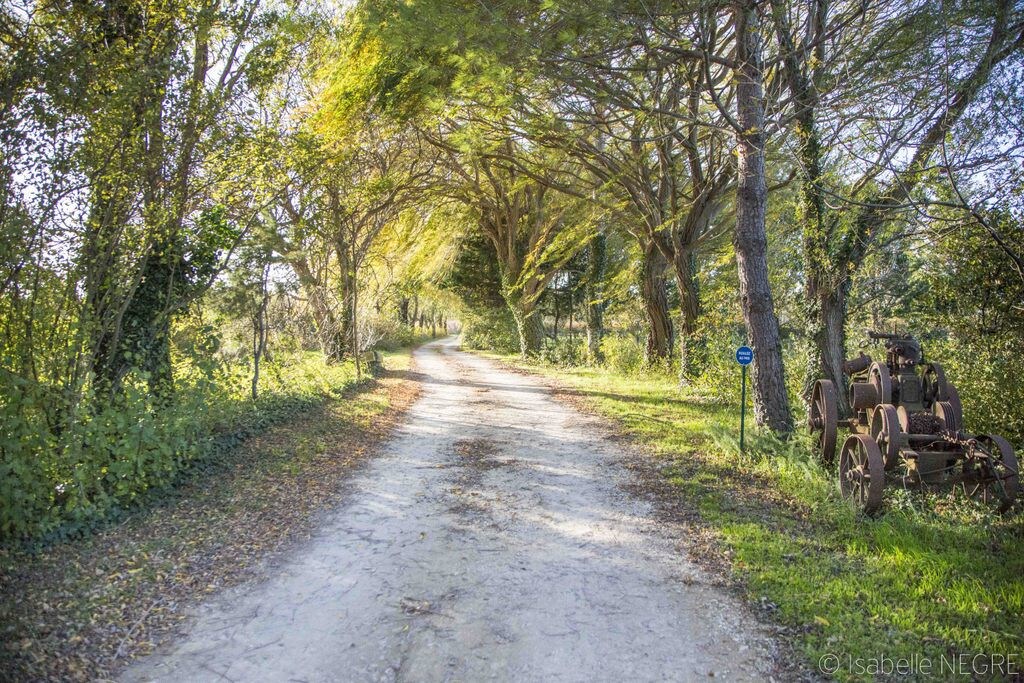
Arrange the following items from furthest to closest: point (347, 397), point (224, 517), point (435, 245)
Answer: point (435, 245) → point (347, 397) → point (224, 517)

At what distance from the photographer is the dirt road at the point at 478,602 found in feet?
10.6

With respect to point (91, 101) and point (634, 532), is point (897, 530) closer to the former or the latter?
point (634, 532)

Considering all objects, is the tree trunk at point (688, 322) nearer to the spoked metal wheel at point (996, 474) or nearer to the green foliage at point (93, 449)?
the spoked metal wheel at point (996, 474)

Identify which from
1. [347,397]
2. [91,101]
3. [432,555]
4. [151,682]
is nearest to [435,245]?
[347,397]

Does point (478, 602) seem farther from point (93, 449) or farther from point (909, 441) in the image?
point (909, 441)

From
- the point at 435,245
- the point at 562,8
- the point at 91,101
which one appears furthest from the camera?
the point at 435,245

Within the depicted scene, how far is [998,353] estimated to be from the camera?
6.45m

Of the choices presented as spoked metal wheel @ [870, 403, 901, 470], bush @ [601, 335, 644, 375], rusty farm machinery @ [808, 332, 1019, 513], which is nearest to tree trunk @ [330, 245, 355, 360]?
bush @ [601, 335, 644, 375]

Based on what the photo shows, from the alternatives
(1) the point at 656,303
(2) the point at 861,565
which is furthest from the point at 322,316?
(2) the point at 861,565

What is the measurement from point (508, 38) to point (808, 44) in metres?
3.85

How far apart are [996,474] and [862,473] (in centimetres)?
97

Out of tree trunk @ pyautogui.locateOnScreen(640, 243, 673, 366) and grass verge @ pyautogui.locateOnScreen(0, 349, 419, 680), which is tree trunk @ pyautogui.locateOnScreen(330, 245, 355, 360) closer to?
tree trunk @ pyautogui.locateOnScreen(640, 243, 673, 366)

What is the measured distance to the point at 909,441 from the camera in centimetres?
536

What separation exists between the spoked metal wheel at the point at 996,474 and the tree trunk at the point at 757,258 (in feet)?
8.59
